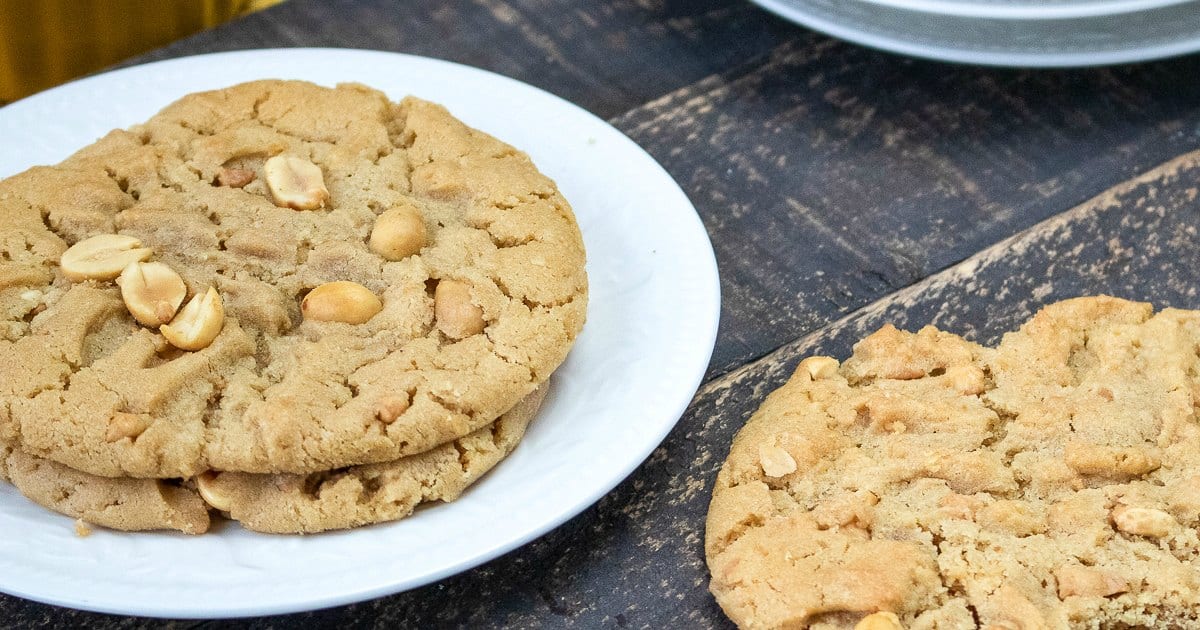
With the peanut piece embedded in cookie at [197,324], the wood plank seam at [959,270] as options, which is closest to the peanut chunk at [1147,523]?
the wood plank seam at [959,270]

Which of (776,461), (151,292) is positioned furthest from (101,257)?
(776,461)

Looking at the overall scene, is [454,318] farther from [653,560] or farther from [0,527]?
[0,527]

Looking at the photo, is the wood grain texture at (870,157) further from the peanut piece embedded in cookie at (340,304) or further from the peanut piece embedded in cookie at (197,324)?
the peanut piece embedded in cookie at (197,324)

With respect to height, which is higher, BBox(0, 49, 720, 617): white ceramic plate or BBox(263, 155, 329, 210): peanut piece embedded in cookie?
BBox(263, 155, 329, 210): peanut piece embedded in cookie

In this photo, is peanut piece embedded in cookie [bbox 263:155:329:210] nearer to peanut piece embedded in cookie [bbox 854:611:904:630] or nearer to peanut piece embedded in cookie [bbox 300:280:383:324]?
peanut piece embedded in cookie [bbox 300:280:383:324]

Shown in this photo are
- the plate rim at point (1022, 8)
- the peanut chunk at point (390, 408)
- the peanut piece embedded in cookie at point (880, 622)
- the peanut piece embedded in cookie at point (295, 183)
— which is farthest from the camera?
the plate rim at point (1022, 8)

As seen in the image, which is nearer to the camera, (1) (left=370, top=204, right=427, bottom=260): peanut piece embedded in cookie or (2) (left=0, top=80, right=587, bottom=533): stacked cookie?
(2) (left=0, top=80, right=587, bottom=533): stacked cookie

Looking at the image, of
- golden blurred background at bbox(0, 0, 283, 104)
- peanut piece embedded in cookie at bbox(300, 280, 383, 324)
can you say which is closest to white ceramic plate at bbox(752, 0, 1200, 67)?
peanut piece embedded in cookie at bbox(300, 280, 383, 324)
